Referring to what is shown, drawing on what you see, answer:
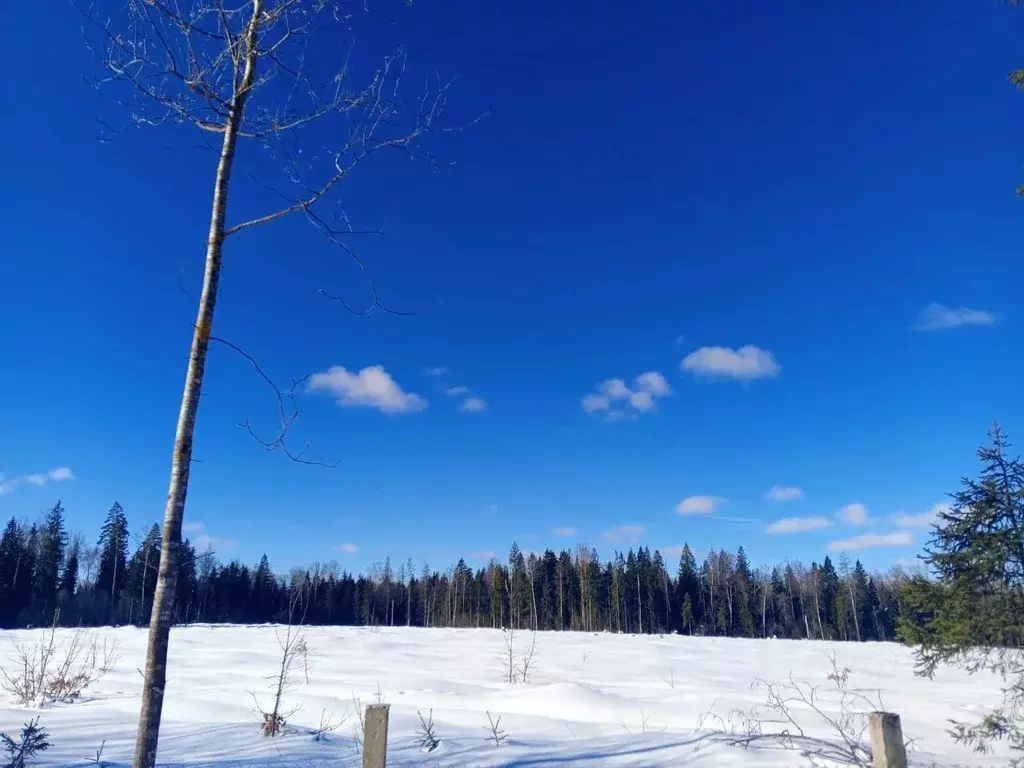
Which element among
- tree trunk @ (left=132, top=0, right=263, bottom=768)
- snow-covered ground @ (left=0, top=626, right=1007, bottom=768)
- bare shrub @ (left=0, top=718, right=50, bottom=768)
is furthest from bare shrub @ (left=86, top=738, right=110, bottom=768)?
tree trunk @ (left=132, top=0, right=263, bottom=768)

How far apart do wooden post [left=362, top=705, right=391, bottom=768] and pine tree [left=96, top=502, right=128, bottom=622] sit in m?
62.8

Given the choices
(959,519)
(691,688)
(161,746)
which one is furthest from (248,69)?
(691,688)

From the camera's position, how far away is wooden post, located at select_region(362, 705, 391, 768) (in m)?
3.82

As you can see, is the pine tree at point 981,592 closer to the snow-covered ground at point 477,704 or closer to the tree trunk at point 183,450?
the snow-covered ground at point 477,704

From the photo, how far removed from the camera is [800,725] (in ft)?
33.2

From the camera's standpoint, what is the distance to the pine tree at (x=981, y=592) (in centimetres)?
1147

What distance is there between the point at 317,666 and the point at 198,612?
1979 inches

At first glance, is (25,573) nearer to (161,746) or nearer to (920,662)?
(161,746)

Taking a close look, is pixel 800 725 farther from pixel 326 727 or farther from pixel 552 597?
pixel 552 597

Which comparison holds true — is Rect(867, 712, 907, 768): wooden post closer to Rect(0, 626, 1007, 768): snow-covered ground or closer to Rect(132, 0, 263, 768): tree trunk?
Rect(0, 626, 1007, 768): snow-covered ground

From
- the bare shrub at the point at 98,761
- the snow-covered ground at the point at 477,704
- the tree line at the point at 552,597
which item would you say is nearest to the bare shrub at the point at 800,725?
the snow-covered ground at the point at 477,704

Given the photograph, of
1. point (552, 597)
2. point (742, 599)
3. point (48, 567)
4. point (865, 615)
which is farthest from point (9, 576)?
point (865, 615)

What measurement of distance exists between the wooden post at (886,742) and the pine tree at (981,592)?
32.4 feet

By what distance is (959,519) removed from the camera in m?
12.9
